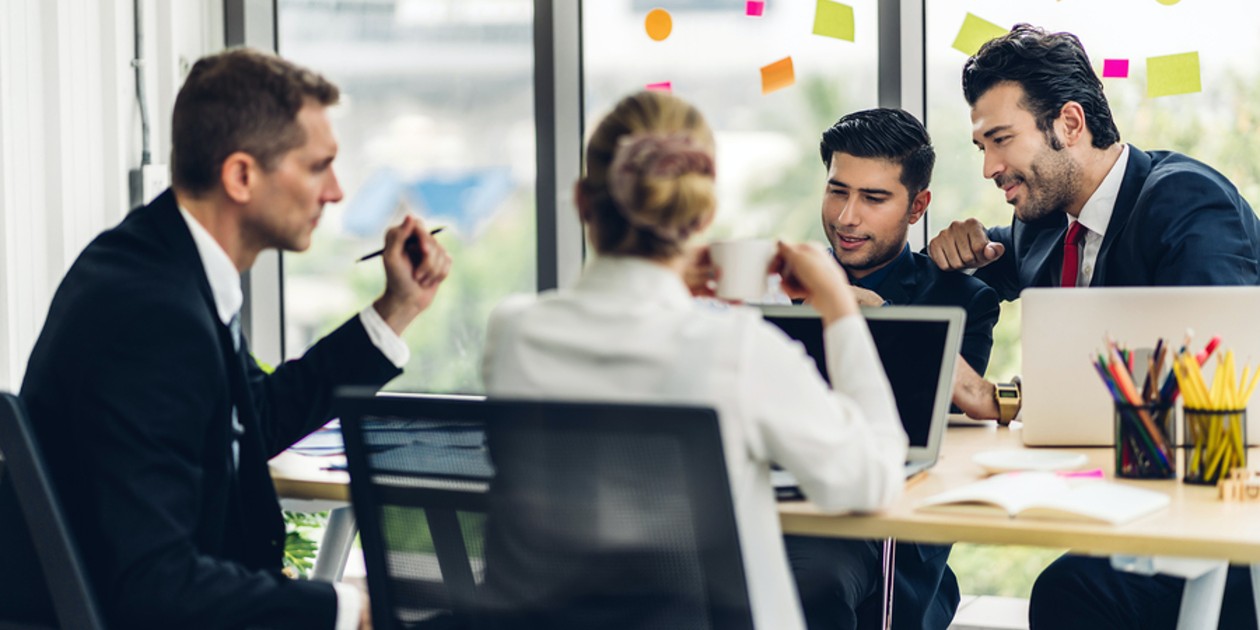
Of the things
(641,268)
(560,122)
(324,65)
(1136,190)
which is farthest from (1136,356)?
(324,65)

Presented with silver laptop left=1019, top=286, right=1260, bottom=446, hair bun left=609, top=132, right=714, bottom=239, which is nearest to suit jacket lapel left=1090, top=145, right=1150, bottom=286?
silver laptop left=1019, top=286, right=1260, bottom=446

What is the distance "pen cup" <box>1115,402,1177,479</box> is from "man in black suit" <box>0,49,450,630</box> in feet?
3.03

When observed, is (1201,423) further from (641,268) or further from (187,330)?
(187,330)

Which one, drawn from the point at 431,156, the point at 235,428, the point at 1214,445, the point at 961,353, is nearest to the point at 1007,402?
the point at 961,353

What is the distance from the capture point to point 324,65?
3.49m

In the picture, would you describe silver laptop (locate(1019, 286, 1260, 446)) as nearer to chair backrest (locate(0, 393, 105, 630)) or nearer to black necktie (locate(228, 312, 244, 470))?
black necktie (locate(228, 312, 244, 470))

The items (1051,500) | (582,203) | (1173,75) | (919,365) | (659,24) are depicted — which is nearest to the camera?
(582,203)

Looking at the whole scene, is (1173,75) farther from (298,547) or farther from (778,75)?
(298,547)

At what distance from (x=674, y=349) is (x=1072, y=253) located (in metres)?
1.47

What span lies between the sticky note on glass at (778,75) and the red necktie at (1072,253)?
2.76 ft

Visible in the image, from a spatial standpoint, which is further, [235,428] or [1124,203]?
[1124,203]

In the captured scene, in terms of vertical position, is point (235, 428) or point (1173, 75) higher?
point (1173, 75)

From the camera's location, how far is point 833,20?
3045 millimetres

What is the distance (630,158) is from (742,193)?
193 centimetres
